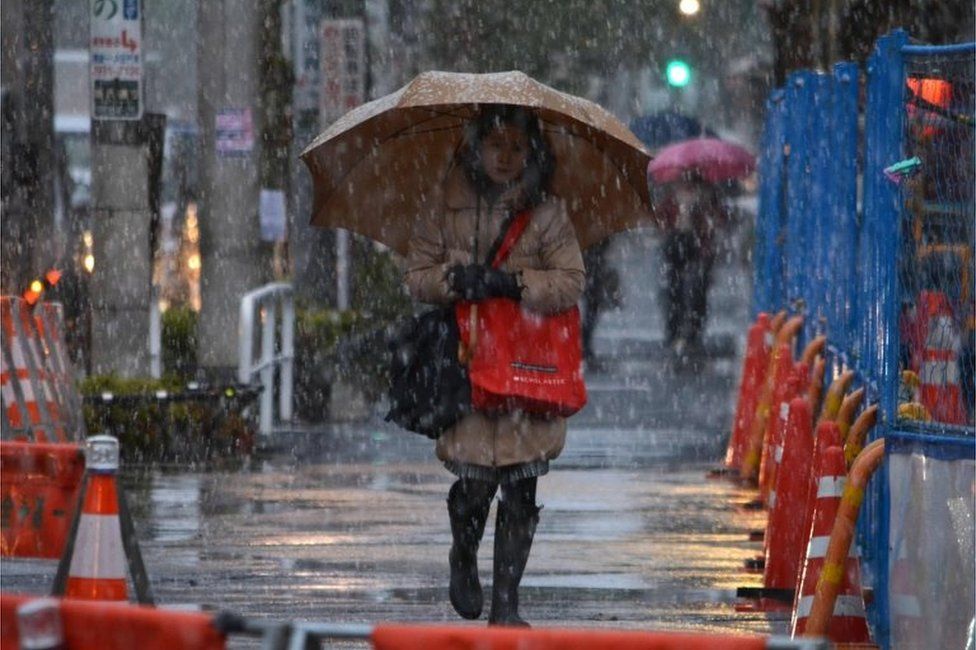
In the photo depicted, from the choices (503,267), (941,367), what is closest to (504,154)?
(503,267)

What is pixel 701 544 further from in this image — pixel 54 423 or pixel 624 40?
pixel 624 40

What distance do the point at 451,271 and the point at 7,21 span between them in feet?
37.1

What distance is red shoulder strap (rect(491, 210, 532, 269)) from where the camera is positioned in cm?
861

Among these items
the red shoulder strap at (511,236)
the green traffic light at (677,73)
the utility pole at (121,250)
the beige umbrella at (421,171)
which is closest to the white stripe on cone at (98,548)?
the red shoulder strap at (511,236)

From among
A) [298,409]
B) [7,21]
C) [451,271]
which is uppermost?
[7,21]

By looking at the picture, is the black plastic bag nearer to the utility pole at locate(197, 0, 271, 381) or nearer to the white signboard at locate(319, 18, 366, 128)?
the utility pole at locate(197, 0, 271, 381)

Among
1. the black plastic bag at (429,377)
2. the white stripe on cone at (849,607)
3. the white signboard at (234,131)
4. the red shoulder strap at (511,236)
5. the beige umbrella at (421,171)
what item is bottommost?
the white stripe on cone at (849,607)

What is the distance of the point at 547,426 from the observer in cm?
858

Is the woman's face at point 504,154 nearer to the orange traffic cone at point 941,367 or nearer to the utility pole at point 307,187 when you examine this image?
the orange traffic cone at point 941,367

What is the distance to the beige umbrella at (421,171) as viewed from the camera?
9047mm

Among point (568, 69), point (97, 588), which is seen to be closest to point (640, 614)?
point (97, 588)

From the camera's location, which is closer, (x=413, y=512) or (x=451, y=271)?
(x=451, y=271)

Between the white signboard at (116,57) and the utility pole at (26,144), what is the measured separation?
4.68 feet

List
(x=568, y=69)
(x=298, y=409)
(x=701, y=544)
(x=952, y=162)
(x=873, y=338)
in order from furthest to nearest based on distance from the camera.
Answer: (x=568, y=69)
(x=298, y=409)
(x=701, y=544)
(x=873, y=338)
(x=952, y=162)
